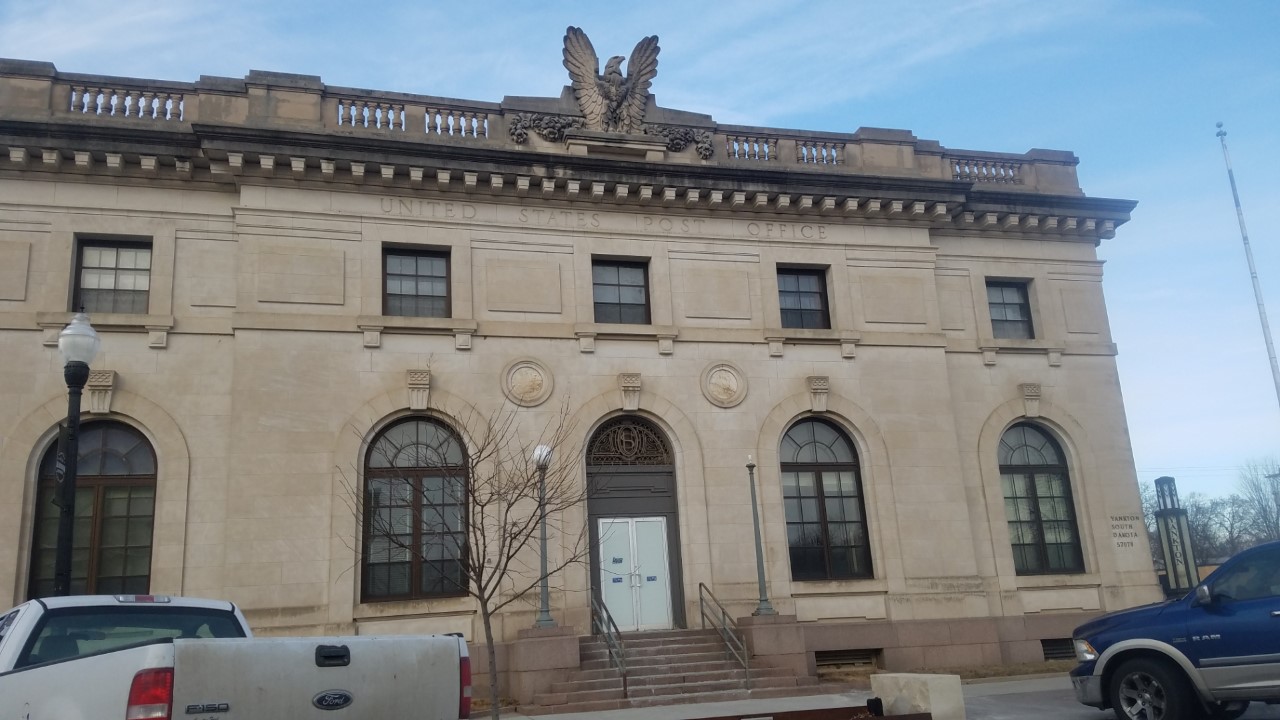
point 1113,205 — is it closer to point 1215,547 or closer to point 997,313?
point 997,313

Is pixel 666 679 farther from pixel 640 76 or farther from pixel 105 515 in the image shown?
pixel 640 76

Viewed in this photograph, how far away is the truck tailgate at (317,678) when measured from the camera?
218 inches

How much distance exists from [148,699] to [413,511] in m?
12.6

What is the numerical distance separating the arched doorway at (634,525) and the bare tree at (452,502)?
0.58 m

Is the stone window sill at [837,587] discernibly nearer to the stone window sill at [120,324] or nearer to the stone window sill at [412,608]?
the stone window sill at [412,608]

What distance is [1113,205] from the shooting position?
2359cm

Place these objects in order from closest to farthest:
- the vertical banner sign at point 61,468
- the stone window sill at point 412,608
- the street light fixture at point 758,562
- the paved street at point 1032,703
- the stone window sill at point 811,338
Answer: the vertical banner sign at point 61,468
the paved street at point 1032,703
the stone window sill at point 412,608
the street light fixture at point 758,562
the stone window sill at point 811,338

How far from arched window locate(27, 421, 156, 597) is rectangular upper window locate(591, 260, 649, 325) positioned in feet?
29.0

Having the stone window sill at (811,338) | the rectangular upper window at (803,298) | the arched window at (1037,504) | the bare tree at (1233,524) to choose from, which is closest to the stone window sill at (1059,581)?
the arched window at (1037,504)

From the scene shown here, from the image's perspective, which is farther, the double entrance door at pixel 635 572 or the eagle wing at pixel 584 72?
the eagle wing at pixel 584 72

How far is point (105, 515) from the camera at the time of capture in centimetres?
1695

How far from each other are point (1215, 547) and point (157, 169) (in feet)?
285

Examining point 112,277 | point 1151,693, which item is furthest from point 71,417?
point 1151,693

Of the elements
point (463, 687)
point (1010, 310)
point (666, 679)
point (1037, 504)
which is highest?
point (1010, 310)
